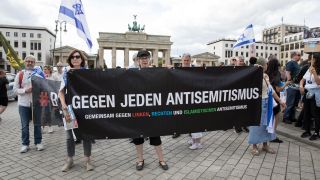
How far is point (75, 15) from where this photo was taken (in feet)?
21.0

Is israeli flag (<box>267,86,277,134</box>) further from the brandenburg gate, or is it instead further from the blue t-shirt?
the brandenburg gate

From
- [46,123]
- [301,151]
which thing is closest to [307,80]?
[301,151]

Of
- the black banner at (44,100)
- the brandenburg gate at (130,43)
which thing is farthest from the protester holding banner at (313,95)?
the brandenburg gate at (130,43)

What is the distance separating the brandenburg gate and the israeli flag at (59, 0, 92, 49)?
72305 mm

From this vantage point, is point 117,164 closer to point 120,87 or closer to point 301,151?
point 120,87

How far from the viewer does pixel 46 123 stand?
603 centimetres

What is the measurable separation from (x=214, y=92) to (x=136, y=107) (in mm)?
1360

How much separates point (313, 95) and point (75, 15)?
230 inches

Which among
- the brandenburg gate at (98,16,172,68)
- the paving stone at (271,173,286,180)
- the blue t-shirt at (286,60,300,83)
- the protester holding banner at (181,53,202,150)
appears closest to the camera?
the paving stone at (271,173,286,180)

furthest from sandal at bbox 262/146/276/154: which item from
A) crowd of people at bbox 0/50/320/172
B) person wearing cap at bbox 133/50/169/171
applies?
person wearing cap at bbox 133/50/169/171

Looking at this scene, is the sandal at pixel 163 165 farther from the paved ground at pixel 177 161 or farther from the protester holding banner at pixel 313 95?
the protester holding banner at pixel 313 95

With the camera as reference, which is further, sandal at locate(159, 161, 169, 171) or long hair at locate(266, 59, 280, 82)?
long hair at locate(266, 59, 280, 82)

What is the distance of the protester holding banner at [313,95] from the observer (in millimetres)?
6281

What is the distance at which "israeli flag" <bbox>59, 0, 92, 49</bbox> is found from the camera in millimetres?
6363
